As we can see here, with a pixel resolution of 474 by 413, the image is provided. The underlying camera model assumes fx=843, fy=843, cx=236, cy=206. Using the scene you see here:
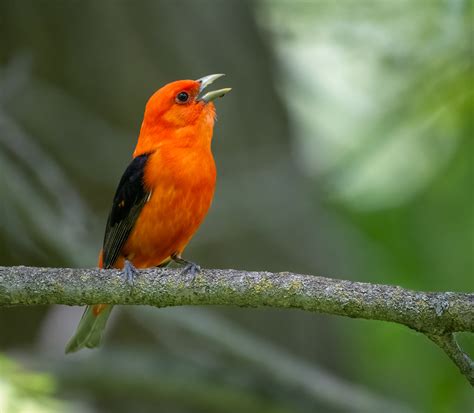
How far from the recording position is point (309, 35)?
27.8 ft

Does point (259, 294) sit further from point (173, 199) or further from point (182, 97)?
point (182, 97)

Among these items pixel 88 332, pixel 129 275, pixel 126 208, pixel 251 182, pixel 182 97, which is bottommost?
pixel 129 275

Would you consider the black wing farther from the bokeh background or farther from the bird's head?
the bokeh background

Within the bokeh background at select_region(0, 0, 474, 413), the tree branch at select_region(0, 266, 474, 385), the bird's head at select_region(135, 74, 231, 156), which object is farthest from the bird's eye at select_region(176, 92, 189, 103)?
the tree branch at select_region(0, 266, 474, 385)

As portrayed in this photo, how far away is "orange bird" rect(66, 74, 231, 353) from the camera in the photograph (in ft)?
17.7

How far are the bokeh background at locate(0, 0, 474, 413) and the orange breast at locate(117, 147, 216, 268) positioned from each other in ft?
3.72

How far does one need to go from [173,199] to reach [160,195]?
10 centimetres

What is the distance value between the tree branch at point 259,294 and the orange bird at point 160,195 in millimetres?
1482

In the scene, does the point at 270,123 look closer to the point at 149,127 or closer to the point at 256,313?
the point at 256,313

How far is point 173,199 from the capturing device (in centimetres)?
538

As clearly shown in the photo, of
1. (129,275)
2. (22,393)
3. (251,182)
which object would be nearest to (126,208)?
(22,393)

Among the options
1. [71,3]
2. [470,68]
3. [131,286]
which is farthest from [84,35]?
[131,286]

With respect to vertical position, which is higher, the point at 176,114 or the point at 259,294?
the point at 176,114

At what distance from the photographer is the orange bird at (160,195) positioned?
5.39m
